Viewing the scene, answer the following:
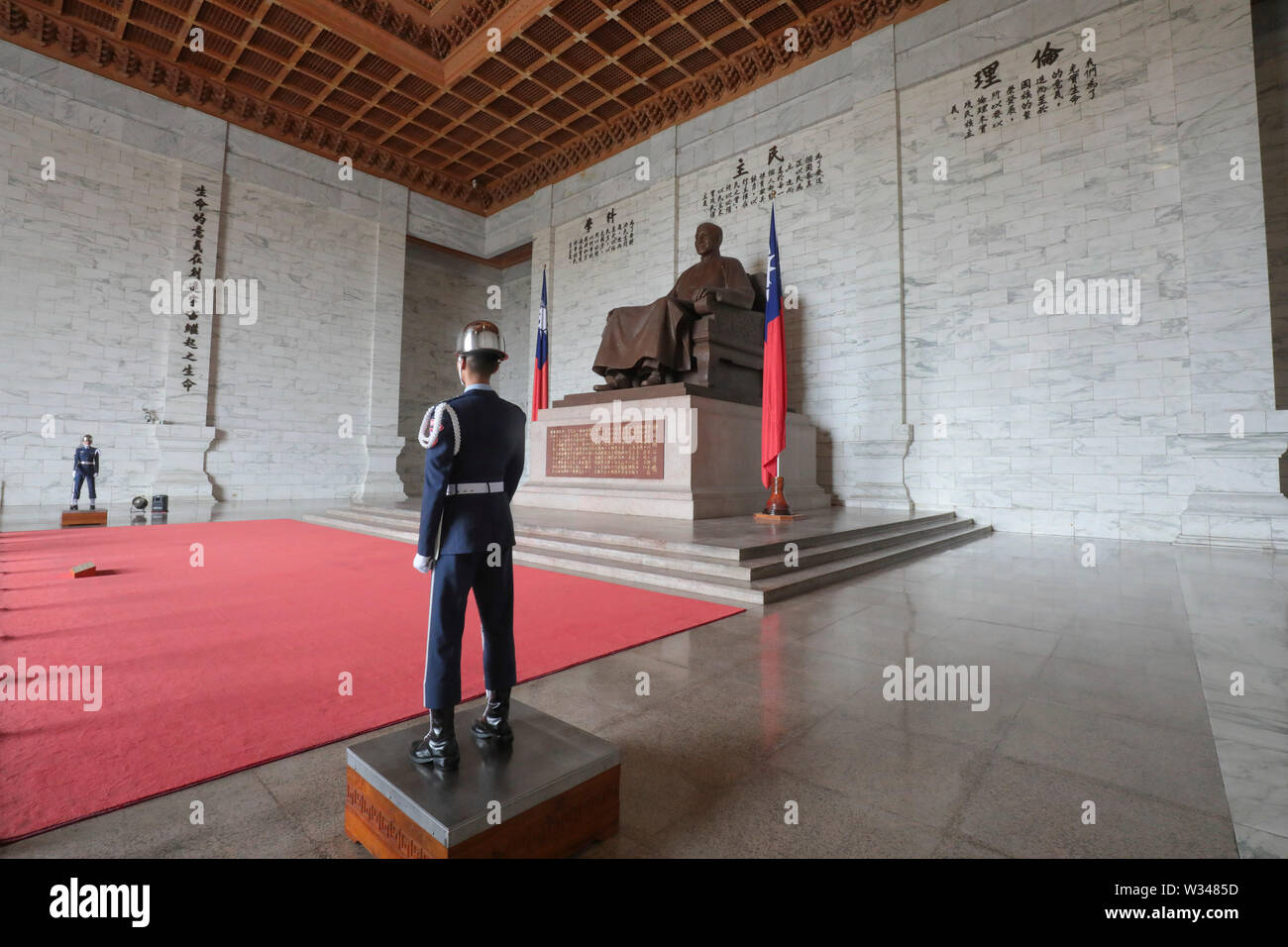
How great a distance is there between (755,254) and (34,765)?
337 inches

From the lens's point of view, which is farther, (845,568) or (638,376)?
(638,376)

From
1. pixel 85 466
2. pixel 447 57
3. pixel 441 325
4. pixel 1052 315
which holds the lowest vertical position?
pixel 85 466

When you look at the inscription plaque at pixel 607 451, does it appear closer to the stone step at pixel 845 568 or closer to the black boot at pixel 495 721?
the stone step at pixel 845 568

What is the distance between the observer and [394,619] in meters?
2.79

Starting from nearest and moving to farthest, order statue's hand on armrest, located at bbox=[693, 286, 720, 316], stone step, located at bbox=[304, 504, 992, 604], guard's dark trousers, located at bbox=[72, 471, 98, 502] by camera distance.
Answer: stone step, located at bbox=[304, 504, 992, 604] → statue's hand on armrest, located at bbox=[693, 286, 720, 316] → guard's dark trousers, located at bbox=[72, 471, 98, 502]

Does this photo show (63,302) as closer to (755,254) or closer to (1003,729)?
(755,254)

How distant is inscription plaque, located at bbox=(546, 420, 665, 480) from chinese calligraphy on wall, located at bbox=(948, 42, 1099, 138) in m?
5.14

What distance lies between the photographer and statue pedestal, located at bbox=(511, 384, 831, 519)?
18.0 feet

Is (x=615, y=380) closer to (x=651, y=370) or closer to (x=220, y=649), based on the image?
(x=651, y=370)

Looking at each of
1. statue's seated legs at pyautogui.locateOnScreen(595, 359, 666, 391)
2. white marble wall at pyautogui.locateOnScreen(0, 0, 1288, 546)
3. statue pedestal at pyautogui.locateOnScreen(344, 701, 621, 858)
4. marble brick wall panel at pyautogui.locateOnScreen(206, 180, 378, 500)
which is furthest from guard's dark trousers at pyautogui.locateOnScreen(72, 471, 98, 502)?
statue pedestal at pyautogui.locateOnScreen(344, 701, 621, 858)

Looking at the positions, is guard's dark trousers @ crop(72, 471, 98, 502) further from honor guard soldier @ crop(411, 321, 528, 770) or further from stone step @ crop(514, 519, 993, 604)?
honor guard soldier @ crop(411, 321, 528, 770)

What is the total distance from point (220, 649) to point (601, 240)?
31.4 ft

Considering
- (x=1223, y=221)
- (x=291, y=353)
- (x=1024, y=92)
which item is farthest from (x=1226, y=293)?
(x=291, y=353)

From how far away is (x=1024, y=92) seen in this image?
6.37 meters
